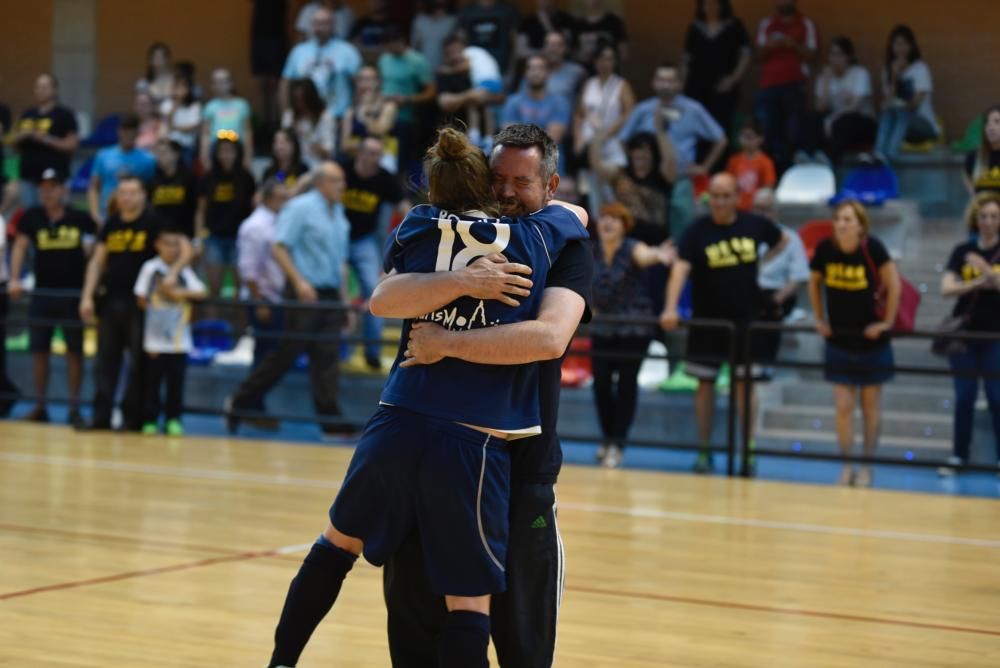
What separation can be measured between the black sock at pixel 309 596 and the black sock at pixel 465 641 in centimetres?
42

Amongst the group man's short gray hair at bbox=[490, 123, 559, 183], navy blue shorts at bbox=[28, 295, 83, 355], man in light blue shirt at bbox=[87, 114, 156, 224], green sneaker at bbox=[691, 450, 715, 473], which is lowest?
green sneaker at bbox=[691, 450, 715, 473]

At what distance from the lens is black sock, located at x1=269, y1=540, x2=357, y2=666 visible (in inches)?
153

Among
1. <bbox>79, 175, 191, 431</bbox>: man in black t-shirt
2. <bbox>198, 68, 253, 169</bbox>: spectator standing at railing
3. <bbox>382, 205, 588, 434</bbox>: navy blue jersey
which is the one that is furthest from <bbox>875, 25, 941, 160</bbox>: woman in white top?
<bbox>382, 205, 588, 434</bbox>: navy blue jersey

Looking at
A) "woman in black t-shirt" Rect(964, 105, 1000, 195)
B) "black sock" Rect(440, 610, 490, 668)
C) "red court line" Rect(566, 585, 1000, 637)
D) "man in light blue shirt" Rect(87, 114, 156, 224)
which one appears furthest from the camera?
"man in light blue shirt" Rect(87, 114, 156, 224)

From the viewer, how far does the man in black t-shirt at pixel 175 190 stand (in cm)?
1346

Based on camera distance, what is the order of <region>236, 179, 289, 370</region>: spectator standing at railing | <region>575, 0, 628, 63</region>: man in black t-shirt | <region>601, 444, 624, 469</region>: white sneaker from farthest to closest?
<region>575, 0, 628, 63</region>: man in black t-shirt → <region>236, 179, 289, 370</region>: spectator standing at railing → <region>601, 444, 624, 469</region>: white sneaker

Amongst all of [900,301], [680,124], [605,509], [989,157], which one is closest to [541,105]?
[680,124]

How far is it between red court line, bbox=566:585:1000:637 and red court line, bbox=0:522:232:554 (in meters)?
1.78

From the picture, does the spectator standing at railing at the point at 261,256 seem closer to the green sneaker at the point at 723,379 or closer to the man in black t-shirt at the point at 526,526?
the green sneaker at the point at 723,379

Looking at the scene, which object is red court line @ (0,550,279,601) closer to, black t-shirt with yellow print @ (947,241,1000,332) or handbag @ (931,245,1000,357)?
handbag @ (931,245,1000,357)

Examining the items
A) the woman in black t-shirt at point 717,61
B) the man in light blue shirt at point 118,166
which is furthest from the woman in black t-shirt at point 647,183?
the man in light blue shirt at point 118,166

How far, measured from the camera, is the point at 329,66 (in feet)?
47.1

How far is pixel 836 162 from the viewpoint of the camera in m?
13.4

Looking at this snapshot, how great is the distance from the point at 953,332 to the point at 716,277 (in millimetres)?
1598
